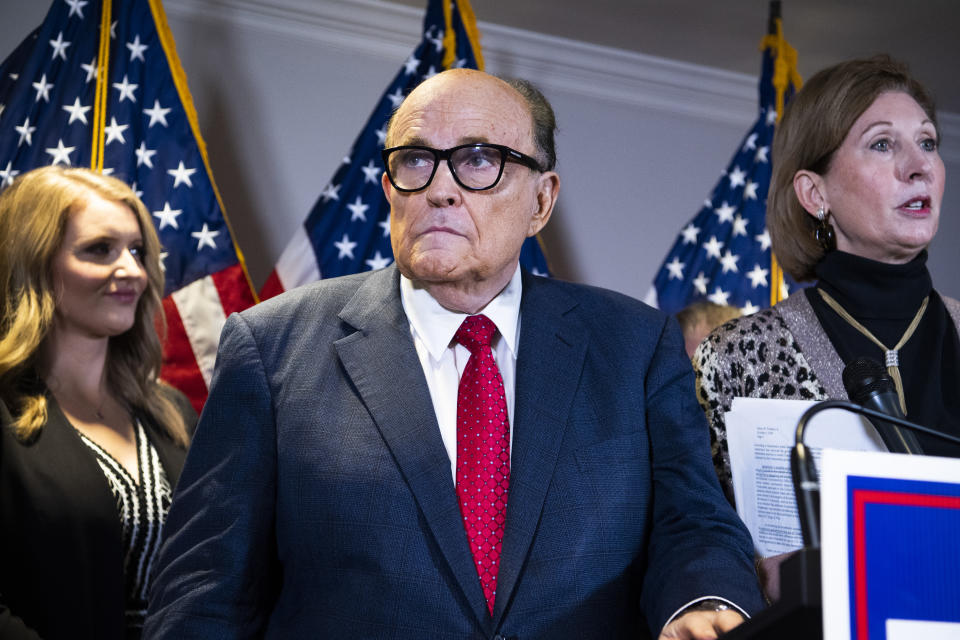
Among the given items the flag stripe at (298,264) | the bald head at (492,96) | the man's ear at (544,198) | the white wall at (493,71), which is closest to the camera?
the bald head at (492,96)

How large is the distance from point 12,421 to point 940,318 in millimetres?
2052

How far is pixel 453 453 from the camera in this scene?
5.01 ft

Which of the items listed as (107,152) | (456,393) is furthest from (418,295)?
(107,152)

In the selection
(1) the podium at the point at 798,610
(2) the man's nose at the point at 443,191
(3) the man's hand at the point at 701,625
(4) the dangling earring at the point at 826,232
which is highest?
(2) the man's nose at the point at 443,191

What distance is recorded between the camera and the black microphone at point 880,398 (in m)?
1.30

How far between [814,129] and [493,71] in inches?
121

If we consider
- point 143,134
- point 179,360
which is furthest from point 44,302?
point 143,134

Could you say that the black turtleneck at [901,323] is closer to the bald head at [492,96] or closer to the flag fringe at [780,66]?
the bald head at [492,96]

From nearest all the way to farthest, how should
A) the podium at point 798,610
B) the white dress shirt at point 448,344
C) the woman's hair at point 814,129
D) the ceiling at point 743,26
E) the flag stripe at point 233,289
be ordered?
the podium at point 798,610 < the white dress shirt at point 448,344 < the woman's hair at point 814,129 < the flag stripe at point 233,289 < the ceiling at point 743,26

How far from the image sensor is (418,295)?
1.70 metres

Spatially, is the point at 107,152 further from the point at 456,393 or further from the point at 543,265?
the point at 456,393

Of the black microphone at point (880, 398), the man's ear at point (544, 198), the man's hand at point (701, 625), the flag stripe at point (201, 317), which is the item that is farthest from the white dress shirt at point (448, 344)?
the flag stripe at point (201, 317)

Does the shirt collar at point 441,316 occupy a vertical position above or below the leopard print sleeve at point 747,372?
above

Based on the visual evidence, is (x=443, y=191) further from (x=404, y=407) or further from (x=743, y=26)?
(x=743, y=26)
